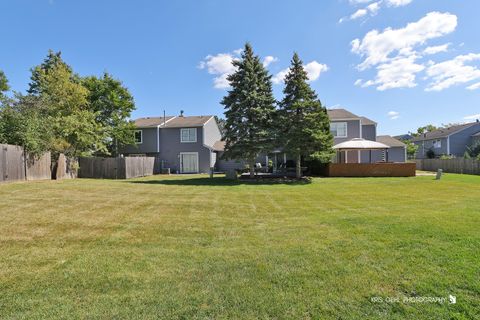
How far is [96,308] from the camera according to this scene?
3.20m

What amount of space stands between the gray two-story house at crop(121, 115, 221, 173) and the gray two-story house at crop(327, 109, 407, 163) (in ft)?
43.4

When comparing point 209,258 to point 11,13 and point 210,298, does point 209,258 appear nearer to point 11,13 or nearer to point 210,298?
point 210,298

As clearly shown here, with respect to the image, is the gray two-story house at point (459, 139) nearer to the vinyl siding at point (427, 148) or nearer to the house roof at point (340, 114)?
the vinyl siding at point (427, 148)

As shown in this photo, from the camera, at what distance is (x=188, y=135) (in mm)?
31234

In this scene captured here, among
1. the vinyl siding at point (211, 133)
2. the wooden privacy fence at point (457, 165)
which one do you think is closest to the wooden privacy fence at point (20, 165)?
the vinyl siding at point (211, 133)

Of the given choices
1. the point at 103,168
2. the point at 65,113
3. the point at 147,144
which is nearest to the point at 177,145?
the point at 147,144

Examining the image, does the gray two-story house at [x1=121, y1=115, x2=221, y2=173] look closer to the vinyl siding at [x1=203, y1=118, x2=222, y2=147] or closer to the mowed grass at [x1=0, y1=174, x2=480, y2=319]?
the vinyl siding at [x1=203, y1=118, x2=222, y2=147]

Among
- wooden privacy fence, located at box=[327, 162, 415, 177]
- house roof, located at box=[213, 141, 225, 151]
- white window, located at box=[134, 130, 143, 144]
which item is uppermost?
white window, located at box=[134, 130, 143, 144]

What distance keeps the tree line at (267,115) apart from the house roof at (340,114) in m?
11.3

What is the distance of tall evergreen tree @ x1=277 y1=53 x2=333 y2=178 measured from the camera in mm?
19000

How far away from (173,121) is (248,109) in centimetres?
1597

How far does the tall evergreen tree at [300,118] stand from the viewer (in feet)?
62.3

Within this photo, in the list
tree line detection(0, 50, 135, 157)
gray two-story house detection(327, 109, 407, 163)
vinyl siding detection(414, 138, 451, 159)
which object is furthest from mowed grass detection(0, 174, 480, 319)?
vinyl siding detection(414, 138, 451, 159)

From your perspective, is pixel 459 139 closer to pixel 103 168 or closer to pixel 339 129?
pixel 339 129
